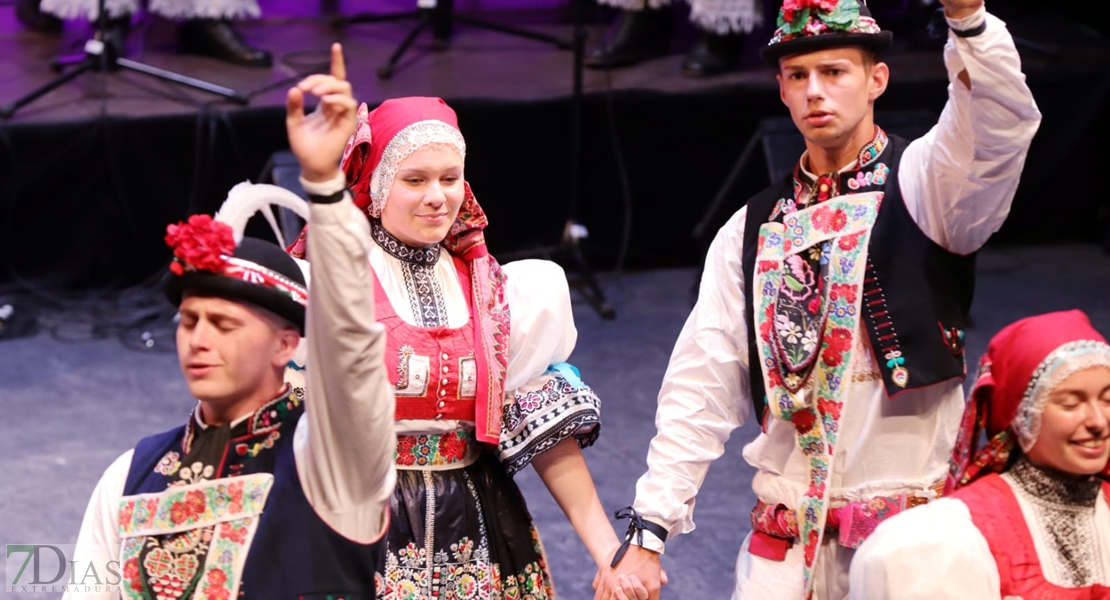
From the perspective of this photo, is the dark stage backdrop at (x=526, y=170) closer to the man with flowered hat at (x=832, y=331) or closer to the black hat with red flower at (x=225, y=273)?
the man with flowered hat at (x=832, y=331)

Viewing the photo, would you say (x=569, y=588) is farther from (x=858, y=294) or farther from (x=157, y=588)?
(x=157, y=588)

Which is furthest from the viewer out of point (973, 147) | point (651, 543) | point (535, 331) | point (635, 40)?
point (635, 40)

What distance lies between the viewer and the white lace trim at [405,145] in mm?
2576

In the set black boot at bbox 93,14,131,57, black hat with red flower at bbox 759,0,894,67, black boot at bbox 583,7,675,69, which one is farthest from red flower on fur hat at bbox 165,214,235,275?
black boot at bbox 583,7,675,69

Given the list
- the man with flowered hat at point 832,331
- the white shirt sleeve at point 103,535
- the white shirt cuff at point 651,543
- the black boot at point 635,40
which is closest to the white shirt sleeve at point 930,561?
the man with flowered hat at point 832,331

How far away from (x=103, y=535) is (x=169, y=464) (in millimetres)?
146

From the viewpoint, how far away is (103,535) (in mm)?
2078

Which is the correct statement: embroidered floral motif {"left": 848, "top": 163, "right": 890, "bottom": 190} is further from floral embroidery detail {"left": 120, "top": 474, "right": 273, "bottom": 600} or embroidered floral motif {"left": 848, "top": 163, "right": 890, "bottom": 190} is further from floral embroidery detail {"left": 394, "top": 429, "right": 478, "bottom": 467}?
floral embroidery detail {"left": 120, "top": 474, "right": 273, "bottom": 600}

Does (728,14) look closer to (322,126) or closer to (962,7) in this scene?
(962,7)

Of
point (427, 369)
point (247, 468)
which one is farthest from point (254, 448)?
point (427, 369)

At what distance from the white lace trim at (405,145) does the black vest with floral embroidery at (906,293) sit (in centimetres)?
65

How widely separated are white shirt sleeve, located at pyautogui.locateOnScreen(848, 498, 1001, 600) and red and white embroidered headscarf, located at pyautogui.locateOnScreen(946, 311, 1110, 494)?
0.11 meters

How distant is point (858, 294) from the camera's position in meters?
2.48

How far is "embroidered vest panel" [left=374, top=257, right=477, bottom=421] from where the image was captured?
254 cm
